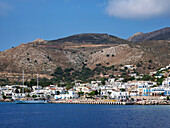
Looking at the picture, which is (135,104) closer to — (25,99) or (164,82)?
(164,82)

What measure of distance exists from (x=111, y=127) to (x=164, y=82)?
91659 millimetres

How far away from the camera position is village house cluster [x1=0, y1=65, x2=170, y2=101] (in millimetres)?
144250

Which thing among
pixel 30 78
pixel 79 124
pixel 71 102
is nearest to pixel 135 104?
pixel 71 102

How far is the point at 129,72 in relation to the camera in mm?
187875

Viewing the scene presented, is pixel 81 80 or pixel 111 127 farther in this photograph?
pixel 81 80

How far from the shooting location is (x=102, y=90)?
521 ft

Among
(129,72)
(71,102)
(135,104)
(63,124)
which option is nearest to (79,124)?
(63,124)

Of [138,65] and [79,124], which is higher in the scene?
[138,65]

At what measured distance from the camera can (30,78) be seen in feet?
621

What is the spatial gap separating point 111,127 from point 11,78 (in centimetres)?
13288

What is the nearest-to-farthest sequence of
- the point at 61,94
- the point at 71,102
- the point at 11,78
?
1. the point at 71,102
2. the point at 61,94
3. the point at 11,78

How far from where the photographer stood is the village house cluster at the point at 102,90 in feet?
473

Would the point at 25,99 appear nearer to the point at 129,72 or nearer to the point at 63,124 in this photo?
the point at 129,72

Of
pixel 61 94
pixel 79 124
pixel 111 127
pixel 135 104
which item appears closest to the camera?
pixel 111 127
